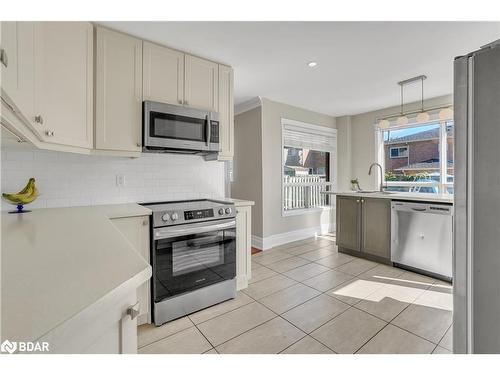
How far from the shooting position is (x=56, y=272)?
661mm

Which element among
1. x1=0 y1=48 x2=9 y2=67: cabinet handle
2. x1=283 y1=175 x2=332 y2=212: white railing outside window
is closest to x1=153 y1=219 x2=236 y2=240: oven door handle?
x1=0 y1=48 x2=9 y2=67: cabinet handle

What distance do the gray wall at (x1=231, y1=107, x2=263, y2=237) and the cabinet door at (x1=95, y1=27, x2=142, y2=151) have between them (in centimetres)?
219

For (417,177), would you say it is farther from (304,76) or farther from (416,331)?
(416,331)

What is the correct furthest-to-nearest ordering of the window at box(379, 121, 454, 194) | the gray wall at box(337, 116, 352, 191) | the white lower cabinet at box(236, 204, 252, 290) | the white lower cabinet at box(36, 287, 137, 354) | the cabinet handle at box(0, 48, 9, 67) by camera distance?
the gray wall at box(337, 116, 352, 191)
the window at box(379, 121, 454, 194)
the white lower cabinet at box(236, 204, 252, 290)
the cabinet handle at box(0, 48, 9, 67)
the white lower cabinet at box(36, 287, 137, 354)

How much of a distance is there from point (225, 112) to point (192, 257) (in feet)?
5.11

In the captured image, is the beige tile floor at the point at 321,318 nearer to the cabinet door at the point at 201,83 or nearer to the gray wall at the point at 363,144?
the cabinet door at the point at 201,83

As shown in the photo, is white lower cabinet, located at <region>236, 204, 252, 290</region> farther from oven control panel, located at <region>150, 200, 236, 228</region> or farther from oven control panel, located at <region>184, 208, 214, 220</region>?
oven control panel, located at <region>184, 208, 214, 220</region>

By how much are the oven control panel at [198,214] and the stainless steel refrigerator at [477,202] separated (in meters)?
1.69

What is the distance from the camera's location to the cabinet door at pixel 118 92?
195cm

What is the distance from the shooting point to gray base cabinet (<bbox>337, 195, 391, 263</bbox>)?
10.6 ft
